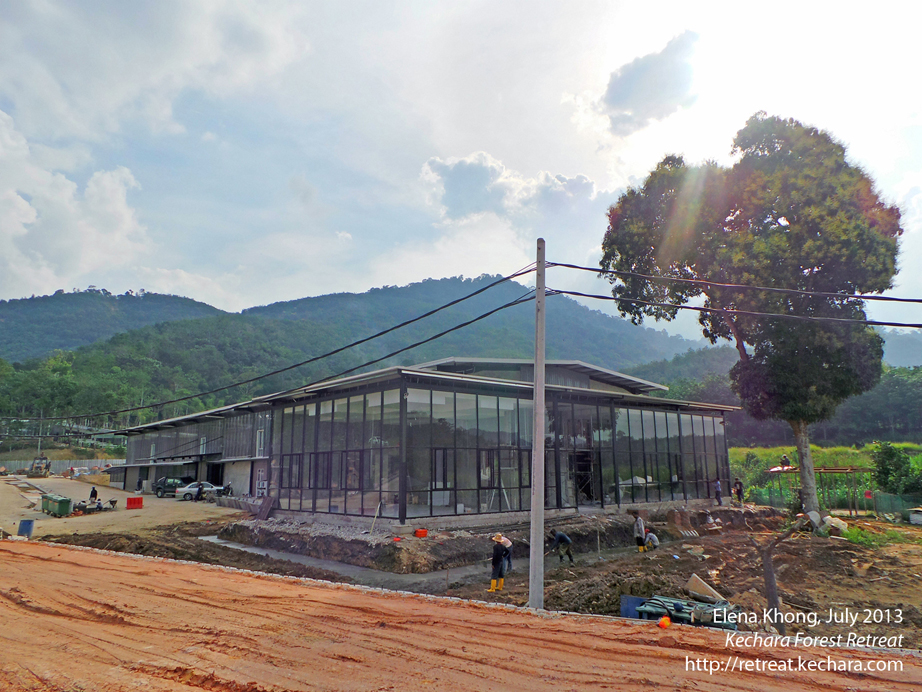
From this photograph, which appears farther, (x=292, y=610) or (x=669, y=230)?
(x=669, y=230)

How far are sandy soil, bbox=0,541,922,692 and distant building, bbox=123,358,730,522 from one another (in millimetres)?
9192

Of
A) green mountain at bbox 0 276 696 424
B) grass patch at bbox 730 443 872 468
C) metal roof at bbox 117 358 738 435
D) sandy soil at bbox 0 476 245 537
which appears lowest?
sandy soil at bbox 0 476 245 537

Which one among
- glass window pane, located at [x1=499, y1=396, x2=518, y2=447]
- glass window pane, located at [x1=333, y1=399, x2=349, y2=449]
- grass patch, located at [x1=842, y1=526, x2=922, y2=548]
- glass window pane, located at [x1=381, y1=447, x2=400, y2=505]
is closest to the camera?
glass window pane, located at [x1=381, y1=447, x2=400, y2=505]

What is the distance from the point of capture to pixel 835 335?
82.2 ft

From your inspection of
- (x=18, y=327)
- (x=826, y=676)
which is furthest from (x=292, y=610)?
(x=18, y=327)

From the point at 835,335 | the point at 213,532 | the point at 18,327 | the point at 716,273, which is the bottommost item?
the point at 213,532

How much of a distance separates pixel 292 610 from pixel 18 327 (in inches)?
9336

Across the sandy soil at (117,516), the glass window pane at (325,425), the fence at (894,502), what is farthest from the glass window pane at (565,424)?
the fence at (894,502)

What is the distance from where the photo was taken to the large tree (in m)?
24.6

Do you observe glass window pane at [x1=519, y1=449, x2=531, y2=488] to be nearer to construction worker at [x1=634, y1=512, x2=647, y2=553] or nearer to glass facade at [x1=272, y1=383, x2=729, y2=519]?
glass facade at [x1=272, y1=383, x2=729, y2=519]

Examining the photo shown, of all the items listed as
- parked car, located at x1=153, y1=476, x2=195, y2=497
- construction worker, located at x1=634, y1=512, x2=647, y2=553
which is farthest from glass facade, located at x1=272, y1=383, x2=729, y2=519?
parked car, located at x1=153, y1=476, x2=195, y2=497

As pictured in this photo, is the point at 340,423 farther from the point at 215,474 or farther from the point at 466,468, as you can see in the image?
the point at 215,474

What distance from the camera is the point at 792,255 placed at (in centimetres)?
2469

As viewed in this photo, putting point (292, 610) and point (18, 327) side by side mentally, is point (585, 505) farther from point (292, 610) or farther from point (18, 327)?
point (18, 327)
